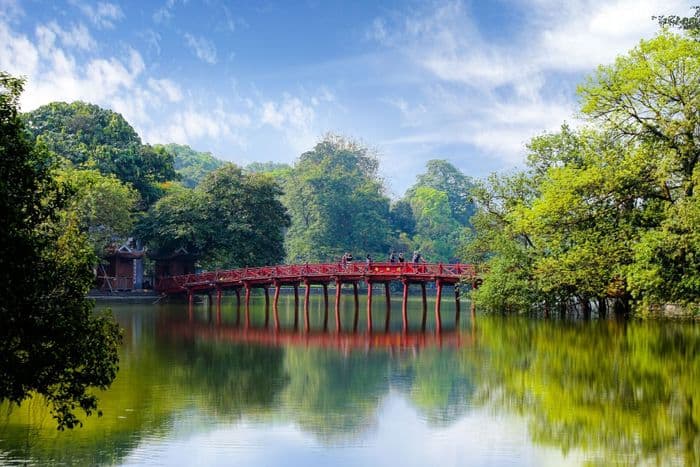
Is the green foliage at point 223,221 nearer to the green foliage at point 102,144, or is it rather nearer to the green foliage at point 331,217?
the green foliage at point 102,144

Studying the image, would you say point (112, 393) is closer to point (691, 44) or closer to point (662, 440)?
point (662, 440)

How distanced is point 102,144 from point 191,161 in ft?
276

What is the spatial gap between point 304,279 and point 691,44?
69.7ft

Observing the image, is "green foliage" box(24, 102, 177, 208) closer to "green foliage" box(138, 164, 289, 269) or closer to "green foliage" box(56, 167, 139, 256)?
"green foliage" box(138, 164, 289, 269)

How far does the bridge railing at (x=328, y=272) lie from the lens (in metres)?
42.6

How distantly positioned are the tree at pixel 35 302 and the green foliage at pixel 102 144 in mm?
44195

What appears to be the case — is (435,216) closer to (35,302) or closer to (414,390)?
(414,390)

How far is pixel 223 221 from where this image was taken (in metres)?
55.3

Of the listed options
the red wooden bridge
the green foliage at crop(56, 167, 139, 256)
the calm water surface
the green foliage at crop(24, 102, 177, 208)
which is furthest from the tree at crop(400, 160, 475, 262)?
the calm water surface

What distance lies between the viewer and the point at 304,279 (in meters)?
45.5

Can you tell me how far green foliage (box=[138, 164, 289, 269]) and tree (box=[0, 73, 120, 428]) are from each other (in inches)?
1603

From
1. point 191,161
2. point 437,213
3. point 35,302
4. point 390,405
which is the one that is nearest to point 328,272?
point 390,405

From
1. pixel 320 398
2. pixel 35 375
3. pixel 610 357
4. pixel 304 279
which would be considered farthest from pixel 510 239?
pixel 35 375

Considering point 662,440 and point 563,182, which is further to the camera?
point 563,182
